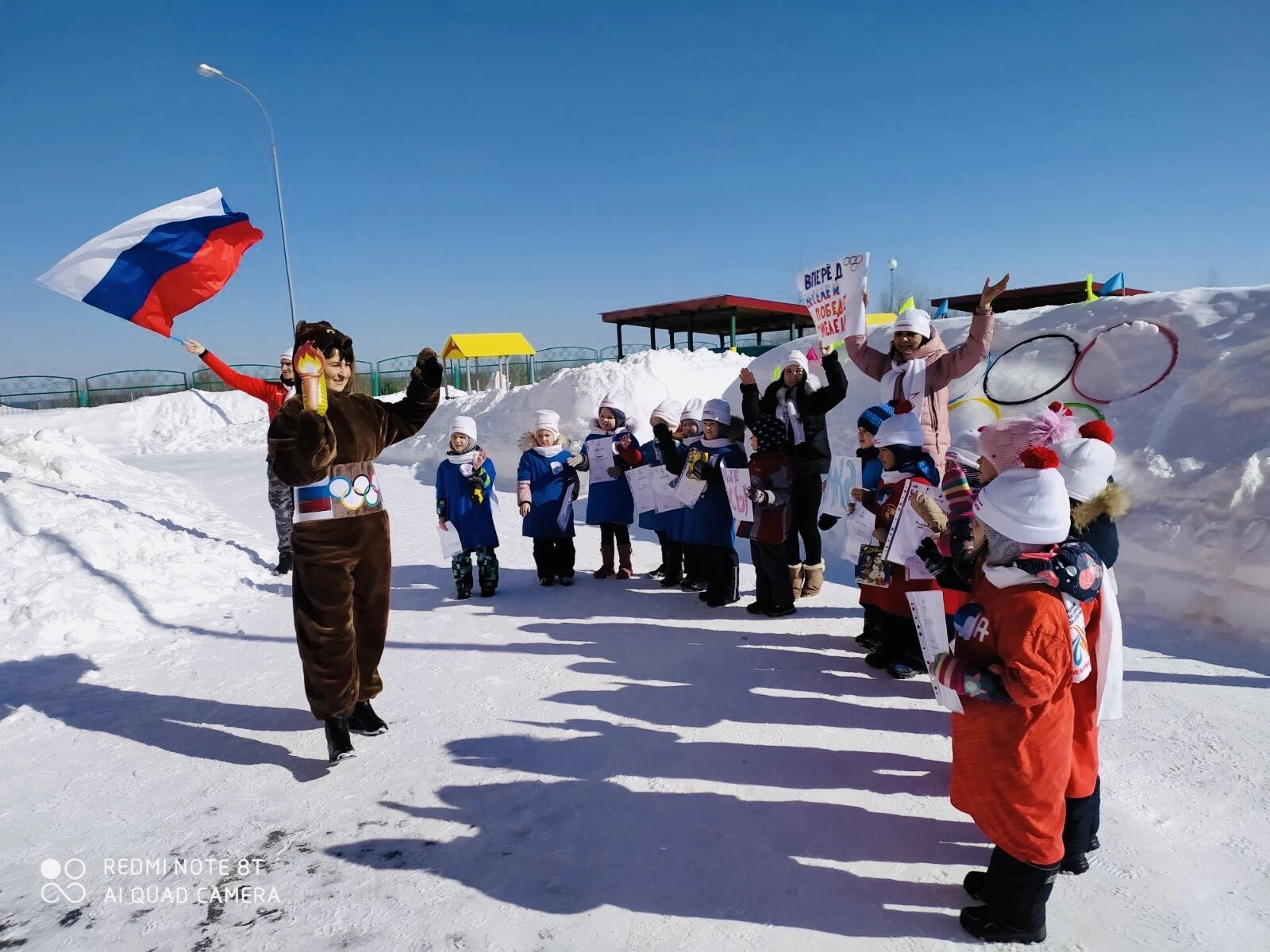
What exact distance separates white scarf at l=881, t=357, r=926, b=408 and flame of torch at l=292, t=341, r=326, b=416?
3454 millimetres

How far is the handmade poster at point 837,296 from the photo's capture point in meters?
5.18

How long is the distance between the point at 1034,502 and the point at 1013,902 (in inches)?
47.4

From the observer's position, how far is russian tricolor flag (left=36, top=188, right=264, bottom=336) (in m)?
4.46

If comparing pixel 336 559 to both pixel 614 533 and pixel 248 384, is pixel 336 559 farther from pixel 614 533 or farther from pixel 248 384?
pixel 614 533

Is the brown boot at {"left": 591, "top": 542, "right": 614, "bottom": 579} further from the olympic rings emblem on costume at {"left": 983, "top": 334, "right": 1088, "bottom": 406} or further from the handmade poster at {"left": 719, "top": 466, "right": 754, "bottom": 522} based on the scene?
the olympic rings emblem on costume at {"left": 983, "top": 334, "right": 1088, "bottom": 406}

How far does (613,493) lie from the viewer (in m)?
6.36

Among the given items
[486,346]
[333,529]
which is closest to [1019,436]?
[333,529]

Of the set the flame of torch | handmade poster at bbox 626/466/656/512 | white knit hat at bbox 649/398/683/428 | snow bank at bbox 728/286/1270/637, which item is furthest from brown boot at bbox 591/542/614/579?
the flame of torch

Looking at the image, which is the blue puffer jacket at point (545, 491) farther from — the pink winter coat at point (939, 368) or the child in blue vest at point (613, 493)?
the pink winter coat at point (939, 368)

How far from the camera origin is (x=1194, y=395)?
17.1 ft

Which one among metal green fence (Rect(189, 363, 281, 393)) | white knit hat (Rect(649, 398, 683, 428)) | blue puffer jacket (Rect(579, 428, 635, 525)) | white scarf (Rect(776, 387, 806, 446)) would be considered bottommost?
blue puffer jacket (Rect(579, 428, 635, 525))

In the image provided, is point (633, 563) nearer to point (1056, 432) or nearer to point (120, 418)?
point (1056, 432)

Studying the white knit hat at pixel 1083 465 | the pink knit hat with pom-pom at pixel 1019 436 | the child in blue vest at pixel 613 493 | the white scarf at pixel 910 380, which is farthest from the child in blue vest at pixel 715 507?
the white knit hat at pixel 1083 465

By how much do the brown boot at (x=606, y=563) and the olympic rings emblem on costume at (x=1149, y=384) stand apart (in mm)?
4324
